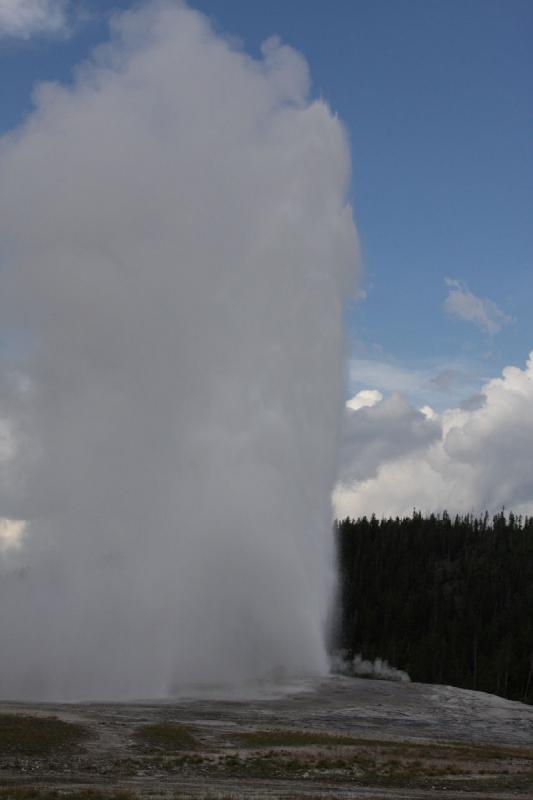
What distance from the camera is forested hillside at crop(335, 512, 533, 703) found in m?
96.6

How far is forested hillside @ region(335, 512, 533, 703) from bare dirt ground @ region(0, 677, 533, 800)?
156 ft

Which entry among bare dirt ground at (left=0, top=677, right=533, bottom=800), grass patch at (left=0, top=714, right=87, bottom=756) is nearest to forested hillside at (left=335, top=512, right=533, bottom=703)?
bare dirt ground at (left=0, top=677, right=533, bottom=800)

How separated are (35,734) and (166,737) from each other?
180 inches

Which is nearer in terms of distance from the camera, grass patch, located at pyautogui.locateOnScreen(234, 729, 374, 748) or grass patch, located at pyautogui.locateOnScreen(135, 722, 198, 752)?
grass patch, located at pyautogui.locateOnScreen(135, 722, 198, 752)

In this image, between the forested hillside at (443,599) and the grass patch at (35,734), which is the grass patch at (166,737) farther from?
the forested hillside at (443,599)

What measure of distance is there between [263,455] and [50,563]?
17634mm

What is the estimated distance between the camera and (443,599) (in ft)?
407

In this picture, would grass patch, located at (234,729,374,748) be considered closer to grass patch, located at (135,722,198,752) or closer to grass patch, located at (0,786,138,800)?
grass patch, located at (135,722,198,752)

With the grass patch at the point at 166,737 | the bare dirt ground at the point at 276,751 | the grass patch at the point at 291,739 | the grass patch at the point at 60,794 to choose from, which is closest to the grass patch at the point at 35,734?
the bare dirt ground at the point at 276,751

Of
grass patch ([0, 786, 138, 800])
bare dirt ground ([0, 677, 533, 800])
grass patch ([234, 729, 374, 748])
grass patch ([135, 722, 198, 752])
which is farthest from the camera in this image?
grass patch ([234, 729, 374, 748])

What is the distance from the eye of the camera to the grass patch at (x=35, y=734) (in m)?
26.7

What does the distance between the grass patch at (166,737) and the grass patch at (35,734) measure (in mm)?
2199

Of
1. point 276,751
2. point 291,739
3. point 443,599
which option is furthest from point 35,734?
point 443,599

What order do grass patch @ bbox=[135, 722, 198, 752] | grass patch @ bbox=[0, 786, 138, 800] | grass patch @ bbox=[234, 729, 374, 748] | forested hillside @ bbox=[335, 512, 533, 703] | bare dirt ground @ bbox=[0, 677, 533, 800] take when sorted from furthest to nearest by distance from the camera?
1. forested hillside @ bbox=[335, 512, 533, 703]
2. grass patch @ bbox=[234, 729, 374, 748]
3. grass patch @ bbox=[135, 722, 198, 752]
4. bare dirt ground @ bbox=[0, 677, 533, 800]
5. grass patch @ bbox=[0, 786, 138, 800]
